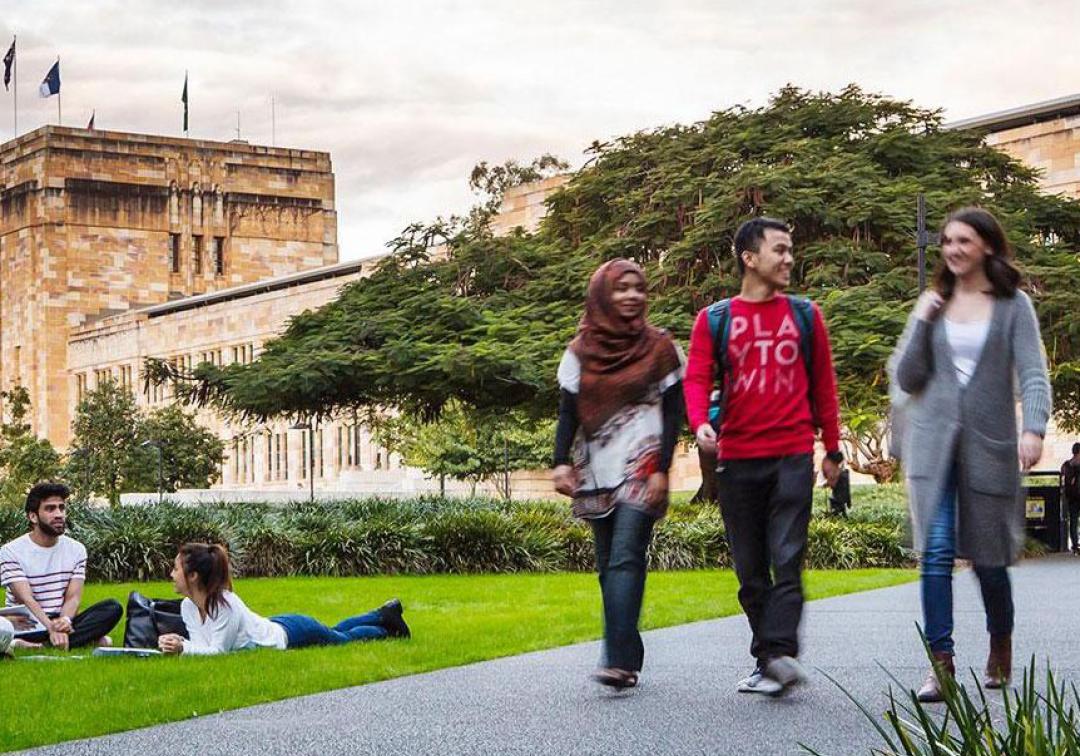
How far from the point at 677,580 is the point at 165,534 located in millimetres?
6341

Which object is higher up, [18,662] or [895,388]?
[895,388]

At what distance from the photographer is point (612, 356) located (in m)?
7.87

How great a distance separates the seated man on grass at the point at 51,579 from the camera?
1221 cm

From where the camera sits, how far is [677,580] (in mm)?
20594

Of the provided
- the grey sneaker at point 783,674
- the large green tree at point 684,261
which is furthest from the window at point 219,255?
the grey sneaker at point 783,674

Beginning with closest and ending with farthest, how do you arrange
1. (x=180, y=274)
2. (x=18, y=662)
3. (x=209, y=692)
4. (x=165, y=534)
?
(x=209, y=692) < (x=18, y=662) < (x=165, y=534) < (x=180, y=274)

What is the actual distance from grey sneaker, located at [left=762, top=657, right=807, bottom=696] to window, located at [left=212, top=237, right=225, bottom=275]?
11964cm

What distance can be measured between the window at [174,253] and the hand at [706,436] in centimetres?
11779

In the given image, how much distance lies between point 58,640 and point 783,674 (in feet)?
20.2

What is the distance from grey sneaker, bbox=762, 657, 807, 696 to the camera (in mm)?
7473

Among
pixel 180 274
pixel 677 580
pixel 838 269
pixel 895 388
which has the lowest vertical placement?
pixel 677 580

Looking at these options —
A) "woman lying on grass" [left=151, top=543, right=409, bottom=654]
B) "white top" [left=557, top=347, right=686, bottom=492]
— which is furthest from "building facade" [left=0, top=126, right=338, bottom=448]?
"white top" [left=557, top=347, right=686, bottom=492]

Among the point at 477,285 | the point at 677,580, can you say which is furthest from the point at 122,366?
the point at 677,580

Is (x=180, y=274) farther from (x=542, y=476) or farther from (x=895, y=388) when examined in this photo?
(x=895, y=388)
